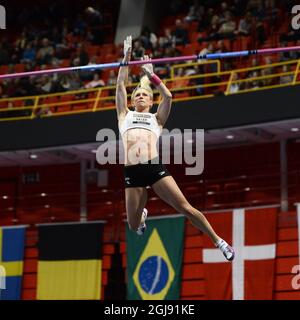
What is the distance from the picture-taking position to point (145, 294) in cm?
2172

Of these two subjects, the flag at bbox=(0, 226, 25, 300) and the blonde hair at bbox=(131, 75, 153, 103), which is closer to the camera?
the blonde hair at bbox=(131, 75, 153, 103)

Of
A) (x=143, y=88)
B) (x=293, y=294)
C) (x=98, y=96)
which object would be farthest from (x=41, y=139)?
(x=143, y=88)

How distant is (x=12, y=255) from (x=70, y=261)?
177cm

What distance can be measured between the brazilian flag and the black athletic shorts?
9934 millimetres

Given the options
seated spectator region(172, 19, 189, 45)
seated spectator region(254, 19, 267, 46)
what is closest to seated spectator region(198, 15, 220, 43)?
seated spectator region(172, 19, 189, 45)

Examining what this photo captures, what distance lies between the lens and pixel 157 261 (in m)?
21.8

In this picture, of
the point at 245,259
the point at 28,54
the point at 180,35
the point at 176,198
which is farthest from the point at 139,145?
the point at 28,54

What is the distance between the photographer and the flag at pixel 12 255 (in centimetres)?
2356

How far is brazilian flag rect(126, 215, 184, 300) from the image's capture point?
70.6ft

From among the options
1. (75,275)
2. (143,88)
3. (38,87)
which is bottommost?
(75,275)

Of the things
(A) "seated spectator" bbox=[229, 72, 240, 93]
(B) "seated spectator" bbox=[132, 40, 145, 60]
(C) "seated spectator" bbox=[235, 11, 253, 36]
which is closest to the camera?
(A) "seated spectator" bbox=[229, 72, 240, 93]

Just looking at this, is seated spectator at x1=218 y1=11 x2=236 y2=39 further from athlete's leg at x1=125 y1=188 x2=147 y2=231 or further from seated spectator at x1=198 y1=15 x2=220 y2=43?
athlete's leg at x1=125 y1=188 x2=147 y2=231

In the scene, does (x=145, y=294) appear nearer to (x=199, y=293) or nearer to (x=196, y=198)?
(x=199, y=293)
